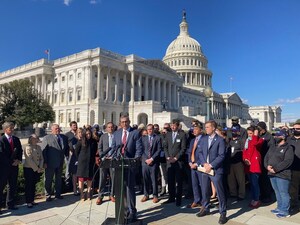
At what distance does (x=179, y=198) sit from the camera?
8.13 metres

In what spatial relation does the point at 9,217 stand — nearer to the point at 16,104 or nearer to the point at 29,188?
the point at 29,188

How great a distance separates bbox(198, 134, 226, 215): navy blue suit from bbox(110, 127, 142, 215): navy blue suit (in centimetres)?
174

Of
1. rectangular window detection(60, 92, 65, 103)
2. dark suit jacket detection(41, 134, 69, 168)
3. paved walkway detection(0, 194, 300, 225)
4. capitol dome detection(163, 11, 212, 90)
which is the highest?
capitol dome detection(163, 11, 212, 90)

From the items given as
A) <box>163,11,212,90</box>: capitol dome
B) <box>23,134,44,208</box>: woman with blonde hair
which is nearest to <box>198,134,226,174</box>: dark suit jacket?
<box>23,134,44,208</box>: woman with blonde hair

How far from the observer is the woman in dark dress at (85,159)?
8.75m

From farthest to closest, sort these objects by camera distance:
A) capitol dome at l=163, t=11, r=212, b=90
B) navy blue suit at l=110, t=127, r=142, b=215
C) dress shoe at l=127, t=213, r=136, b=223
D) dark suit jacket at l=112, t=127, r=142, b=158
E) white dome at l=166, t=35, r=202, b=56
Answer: white dome at l=166, t=35, r=202, b=56
capitol dome at l=163, t=11, r=212, b=90
dark suit jacket at l=112, t=127, r=142, b=158
navy blue suit at l=110, t=127, r=142, b=215
dress shoe at l=127, t=213, r=136, b=223

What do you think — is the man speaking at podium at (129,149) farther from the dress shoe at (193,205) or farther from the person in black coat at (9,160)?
the person in black coat at (9,160)

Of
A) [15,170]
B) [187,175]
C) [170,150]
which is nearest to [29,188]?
[15,170]

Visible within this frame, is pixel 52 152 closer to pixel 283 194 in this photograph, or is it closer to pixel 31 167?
pixel 31 167

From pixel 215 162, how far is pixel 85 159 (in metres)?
4.27

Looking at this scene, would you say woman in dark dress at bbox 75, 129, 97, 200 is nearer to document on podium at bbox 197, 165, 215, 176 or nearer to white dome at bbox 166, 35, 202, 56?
document on podium at bbox 197, 165, 215, 176

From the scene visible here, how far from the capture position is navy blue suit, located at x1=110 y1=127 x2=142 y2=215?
6.59 m

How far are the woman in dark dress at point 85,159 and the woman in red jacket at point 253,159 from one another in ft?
16.2

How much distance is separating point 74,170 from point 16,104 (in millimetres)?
41328
